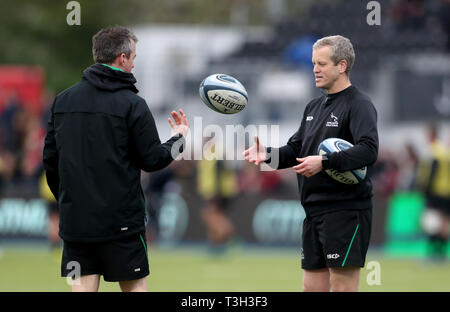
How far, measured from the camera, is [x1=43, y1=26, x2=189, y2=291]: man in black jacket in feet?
20.8

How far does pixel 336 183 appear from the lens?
6.88 meters

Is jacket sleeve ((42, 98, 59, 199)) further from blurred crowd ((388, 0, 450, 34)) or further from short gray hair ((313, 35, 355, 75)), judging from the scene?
blurred crowd ((388, 0, 450, 34))

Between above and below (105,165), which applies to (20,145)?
below

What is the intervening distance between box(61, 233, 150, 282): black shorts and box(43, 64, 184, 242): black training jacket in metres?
0.08

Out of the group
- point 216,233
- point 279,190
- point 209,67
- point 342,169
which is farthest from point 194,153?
point 342,169

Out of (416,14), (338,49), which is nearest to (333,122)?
(338,49)

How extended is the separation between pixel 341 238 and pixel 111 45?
87.6 inches

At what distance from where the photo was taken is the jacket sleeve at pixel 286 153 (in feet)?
23.9

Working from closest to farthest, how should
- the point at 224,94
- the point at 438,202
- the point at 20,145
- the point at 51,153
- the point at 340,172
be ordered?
the point at 51,153, the point at 340,172, the point at 224,94, the point at 438,202, the point at 20,145

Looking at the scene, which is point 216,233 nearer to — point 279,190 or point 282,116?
point 279,190

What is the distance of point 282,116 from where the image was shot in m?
26.9

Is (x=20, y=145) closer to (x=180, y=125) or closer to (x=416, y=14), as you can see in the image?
(x=416, y=14)
